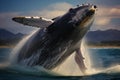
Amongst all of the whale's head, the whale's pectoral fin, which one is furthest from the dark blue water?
the whale's head

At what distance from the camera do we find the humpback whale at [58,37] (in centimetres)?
Result: 570

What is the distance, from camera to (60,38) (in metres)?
6.09

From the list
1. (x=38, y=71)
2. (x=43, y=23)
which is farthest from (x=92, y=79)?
(x=43, y=23)

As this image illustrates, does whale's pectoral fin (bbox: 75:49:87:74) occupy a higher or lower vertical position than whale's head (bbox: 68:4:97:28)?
lower

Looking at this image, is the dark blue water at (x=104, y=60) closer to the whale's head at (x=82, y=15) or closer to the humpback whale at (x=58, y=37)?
the humpback whale at (x=58, y=37)

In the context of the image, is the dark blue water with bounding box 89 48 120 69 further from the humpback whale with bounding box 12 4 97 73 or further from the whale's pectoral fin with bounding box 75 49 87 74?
the humpback whale with bounding box 12 4 97 73

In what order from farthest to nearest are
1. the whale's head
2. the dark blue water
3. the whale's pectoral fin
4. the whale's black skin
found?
1. the dark blue water
2. the whale's pectoral fin
3. the whale's black skin
4. the whale's head

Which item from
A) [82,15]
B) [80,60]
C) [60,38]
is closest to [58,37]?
[60,38]

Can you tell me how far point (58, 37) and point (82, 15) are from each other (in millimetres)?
792

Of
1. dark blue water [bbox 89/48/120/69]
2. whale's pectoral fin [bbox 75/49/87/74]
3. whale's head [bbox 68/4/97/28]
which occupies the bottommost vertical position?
whale's pectoral fin [bbox 75/49/87/74]

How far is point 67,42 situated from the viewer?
241 inches

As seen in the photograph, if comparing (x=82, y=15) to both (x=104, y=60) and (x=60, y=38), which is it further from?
(x=104, y=60)

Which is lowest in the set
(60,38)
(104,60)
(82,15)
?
(60,38)

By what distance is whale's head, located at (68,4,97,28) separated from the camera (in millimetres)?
5457
